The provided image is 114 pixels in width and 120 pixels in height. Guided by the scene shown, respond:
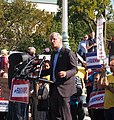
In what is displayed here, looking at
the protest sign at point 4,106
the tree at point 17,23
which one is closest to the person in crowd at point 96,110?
the protest sign at point 4,106

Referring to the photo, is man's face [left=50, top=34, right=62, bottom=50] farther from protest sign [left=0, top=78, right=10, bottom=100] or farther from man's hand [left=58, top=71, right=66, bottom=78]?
protest sign [left=0, top=78, right=10, bottom=100]

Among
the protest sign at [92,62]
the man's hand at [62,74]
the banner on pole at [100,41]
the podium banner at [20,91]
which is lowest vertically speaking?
the podium banner at [20,91]

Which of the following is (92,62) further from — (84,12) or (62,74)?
(84,12)

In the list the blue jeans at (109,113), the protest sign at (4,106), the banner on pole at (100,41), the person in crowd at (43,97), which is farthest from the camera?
the protest sign at (4,106)

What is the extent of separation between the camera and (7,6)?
54250 millimetres

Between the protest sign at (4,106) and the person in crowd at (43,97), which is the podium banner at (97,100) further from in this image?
the protest sign at (4,106)

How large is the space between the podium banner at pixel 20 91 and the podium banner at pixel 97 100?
52.4 inches

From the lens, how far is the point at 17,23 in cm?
5462

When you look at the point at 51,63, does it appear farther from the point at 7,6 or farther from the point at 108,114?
the point at 7,6

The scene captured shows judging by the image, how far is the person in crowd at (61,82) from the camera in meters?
7.34

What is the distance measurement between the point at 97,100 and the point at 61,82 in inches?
39.4

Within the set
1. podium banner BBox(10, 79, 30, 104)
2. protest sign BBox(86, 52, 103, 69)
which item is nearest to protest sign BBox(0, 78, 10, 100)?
protest sign BBox(86, 52, 103, 69)

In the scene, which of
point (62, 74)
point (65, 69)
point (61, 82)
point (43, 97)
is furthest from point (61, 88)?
point (43, 97)

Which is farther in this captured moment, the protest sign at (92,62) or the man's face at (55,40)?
the protest sign at (92,62)
